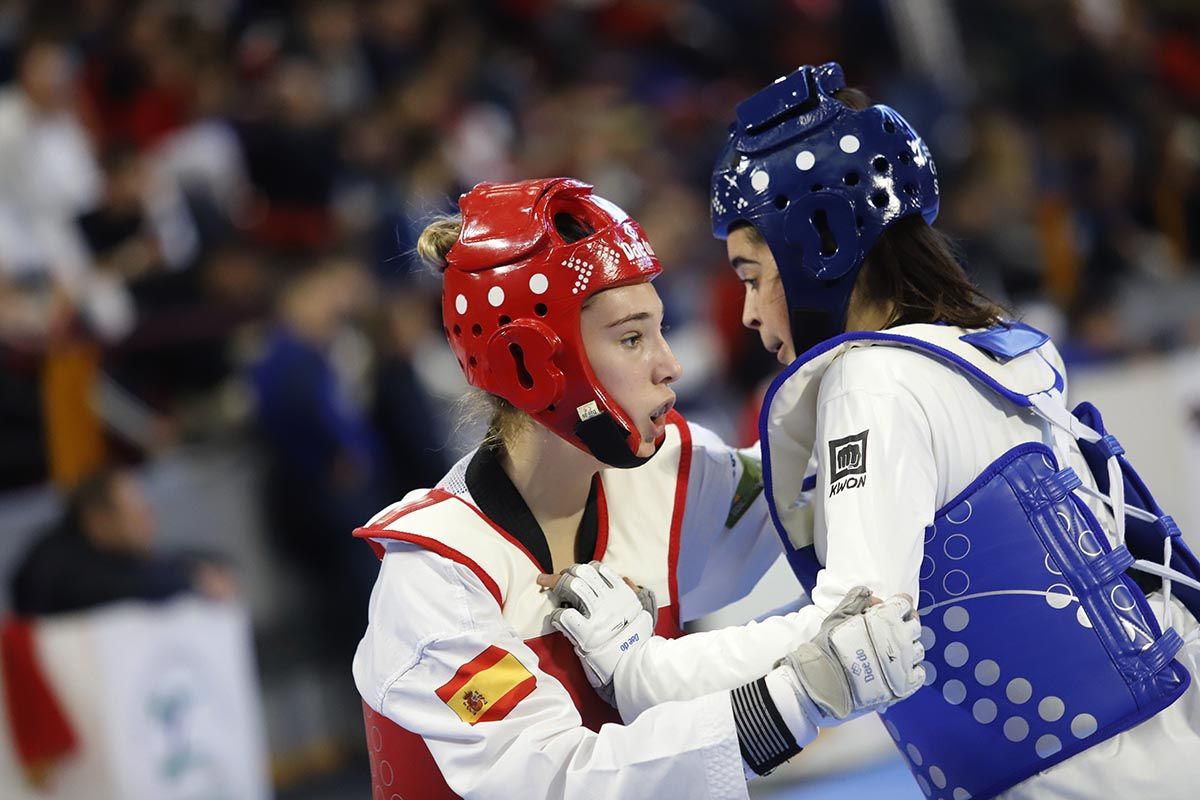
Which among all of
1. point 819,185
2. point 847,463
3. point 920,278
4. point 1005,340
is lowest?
point 847,463

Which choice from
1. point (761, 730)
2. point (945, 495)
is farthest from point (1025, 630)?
point (761, 730)

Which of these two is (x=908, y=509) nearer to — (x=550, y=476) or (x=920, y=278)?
(x=920, y=278)

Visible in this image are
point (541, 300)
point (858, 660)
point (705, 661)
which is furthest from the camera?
point (541, 300)

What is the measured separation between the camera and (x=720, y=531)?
3.58 metres

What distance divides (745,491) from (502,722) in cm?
106

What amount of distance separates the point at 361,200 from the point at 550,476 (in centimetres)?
588

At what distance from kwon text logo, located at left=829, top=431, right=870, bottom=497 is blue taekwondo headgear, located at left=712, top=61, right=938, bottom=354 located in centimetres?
44

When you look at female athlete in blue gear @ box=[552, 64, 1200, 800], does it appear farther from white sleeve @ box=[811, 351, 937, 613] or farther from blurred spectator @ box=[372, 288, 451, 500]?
blurred spectator @ box=[372, 288, 451, 500]

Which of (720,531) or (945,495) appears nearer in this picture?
(945,495)

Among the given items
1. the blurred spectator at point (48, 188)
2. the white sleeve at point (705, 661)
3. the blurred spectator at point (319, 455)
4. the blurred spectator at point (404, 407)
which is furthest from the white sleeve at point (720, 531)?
the blurred spectator at point (48, 188)

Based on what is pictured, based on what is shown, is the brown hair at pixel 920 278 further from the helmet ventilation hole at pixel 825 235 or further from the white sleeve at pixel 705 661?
the white sleeve at pixel 705 661

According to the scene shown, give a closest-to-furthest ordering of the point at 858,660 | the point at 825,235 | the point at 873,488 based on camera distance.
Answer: the point at 858,660 → the point at 873,488 → the point at 825,235

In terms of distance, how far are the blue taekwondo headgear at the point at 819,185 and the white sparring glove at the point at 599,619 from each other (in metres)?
0.74

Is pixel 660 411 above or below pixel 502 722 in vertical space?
above
